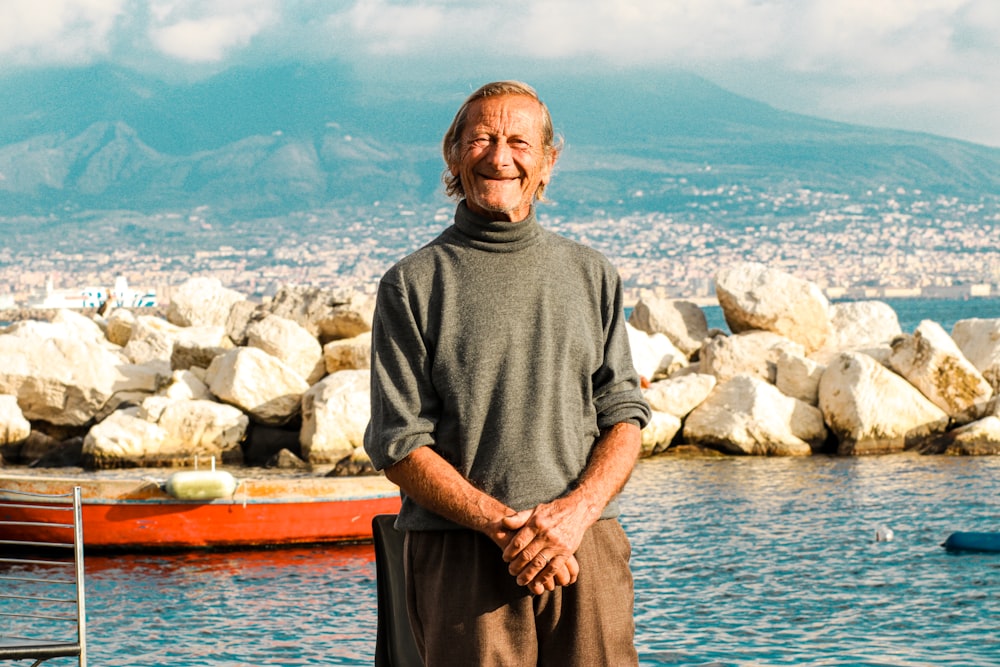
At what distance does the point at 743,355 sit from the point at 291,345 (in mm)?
7879

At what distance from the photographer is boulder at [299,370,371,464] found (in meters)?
20.0

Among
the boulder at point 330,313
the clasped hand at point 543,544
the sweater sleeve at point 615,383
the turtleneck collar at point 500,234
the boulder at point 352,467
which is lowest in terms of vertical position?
the boulder at point 352,467

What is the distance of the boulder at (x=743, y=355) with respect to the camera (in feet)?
73.3

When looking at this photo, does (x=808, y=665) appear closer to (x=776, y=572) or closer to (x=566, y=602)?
(x=776, y=572)

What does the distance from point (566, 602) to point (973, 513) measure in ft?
46.1

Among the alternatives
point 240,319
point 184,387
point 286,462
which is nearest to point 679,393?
point 286,462

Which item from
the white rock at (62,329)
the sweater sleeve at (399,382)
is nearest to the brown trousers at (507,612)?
the sweater sleeve at (399,382)

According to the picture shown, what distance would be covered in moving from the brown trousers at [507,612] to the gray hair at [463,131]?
2.80ft

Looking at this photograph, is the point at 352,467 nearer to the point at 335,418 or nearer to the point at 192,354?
the point at 335,418

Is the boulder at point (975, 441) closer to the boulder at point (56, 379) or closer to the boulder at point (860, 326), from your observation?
the boulder at point (860, 326)

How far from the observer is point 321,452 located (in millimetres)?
20047

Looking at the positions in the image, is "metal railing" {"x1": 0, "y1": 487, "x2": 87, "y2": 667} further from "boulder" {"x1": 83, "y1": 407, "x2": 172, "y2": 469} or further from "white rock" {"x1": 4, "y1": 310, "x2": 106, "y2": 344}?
"white rock" {"x1": 4, "y1": 310, "x2": 106, "y2": 344}

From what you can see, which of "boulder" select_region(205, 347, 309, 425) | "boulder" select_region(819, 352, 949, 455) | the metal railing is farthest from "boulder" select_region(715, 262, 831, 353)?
the metal railing

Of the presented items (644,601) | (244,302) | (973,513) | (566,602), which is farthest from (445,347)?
(244,302)
